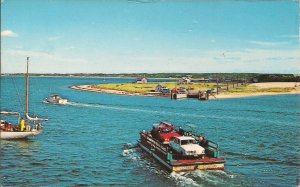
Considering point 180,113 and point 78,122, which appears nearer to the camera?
point 78,122

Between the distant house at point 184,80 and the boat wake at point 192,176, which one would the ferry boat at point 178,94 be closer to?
the distant house at point 184,80

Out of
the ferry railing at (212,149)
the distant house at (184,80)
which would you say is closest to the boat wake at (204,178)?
the ferry railing at (212,149)

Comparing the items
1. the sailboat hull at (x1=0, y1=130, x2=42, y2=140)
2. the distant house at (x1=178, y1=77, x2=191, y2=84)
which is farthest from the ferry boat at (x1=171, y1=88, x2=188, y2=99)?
the sailboat hull at (x1=0, y1=130, x2=42, y2=140)

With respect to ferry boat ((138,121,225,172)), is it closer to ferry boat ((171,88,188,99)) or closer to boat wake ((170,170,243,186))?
boat wake ((170,170,243,186))

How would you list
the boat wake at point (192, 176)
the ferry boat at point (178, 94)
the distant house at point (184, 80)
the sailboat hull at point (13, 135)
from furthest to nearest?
the distant house at point (184, 80) → the ferry boat at point (178, 94) → the sailboat hull at point (13, 135) → the boat wake at point (192, 176)

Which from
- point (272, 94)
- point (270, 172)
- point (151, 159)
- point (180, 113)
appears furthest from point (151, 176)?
point (272, 94)

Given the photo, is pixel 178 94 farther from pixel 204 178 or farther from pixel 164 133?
pixel 204 178

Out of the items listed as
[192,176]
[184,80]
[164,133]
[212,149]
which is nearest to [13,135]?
[164,133]

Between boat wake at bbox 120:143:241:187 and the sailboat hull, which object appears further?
the sailboat hull

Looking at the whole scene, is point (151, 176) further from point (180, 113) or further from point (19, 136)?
point (180, 113)

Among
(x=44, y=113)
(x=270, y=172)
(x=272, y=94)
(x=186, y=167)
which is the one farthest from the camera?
(x=272, y=94)

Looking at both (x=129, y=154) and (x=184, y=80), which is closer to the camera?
(x=129, y=154)
